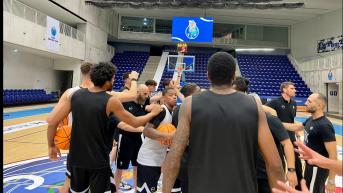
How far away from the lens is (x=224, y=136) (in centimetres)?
199

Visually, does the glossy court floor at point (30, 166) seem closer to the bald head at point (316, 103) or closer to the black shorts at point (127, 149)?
the black shorts at point (127, 149)

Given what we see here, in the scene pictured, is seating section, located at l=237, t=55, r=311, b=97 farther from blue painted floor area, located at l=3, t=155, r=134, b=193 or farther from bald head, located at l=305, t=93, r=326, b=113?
bald head, located at l=305, t=93, r=326, b=113

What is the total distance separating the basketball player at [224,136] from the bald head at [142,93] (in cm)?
227

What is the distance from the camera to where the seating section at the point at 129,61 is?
27.0 m

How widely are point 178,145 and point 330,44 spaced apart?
24038mm

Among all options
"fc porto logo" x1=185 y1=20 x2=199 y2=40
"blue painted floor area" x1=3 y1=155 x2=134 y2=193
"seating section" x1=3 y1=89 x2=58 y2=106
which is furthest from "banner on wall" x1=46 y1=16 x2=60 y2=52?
"blue painted floor area" x1=3 y1=155 x2=134 y2=193

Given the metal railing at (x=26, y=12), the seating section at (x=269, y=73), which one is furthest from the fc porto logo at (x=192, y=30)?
the seating section at (x=269, y=73)

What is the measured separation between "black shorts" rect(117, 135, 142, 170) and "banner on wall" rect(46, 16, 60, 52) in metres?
13.7

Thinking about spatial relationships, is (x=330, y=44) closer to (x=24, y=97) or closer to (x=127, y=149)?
(x=24, y=97)

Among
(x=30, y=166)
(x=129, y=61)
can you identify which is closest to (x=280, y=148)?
(x=30, y=166)

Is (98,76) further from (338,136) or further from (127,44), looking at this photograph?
(127,44)

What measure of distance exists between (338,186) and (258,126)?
401 centimetres

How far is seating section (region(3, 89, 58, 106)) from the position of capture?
15.8 meters

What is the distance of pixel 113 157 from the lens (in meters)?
5.25
